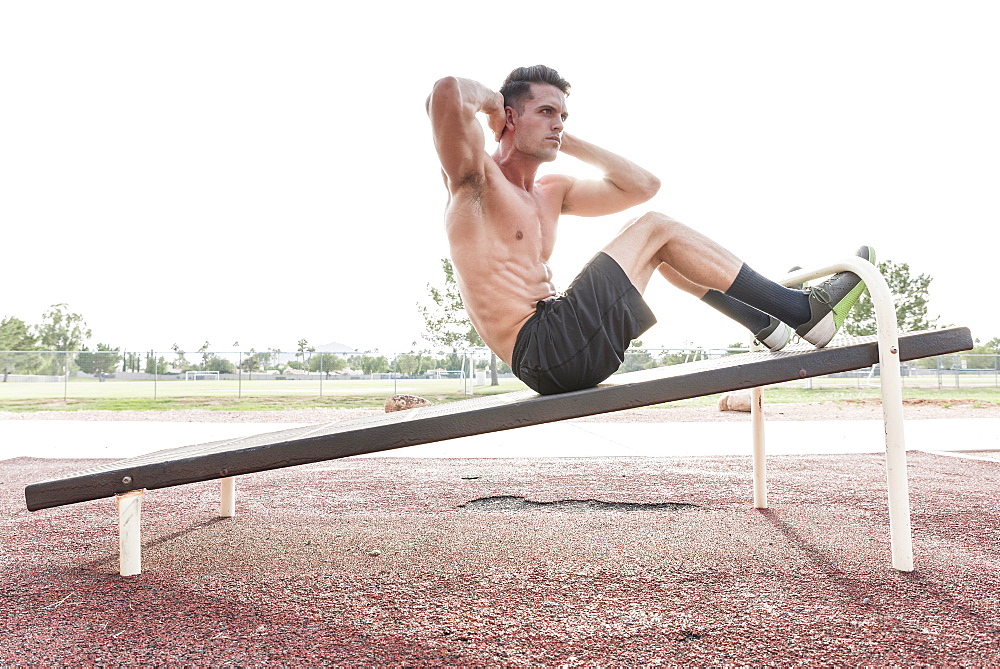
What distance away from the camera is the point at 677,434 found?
25.0ft

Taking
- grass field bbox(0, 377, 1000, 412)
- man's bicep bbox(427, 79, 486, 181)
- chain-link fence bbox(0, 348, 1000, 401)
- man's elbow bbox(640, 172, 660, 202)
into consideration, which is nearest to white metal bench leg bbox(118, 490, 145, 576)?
man's bicep bbox(427, 79, 486, 181)

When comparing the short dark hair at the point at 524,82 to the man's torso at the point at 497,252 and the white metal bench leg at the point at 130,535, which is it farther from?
the white metal bench leg at the point at 130,535

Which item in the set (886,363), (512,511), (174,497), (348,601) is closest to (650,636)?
(348,601)

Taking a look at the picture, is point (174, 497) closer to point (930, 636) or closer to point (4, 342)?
point (930, 636)

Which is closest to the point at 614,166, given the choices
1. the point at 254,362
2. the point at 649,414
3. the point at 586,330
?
the point at 586,330

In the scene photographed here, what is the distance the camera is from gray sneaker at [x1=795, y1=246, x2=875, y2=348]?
222 centimetres

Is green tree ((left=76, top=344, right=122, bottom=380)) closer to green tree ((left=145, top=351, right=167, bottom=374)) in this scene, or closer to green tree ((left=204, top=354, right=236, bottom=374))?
green tree ((left=145, top=351, right=167, bottom=374))

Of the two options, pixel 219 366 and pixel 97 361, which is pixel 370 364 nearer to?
pixel 219 366

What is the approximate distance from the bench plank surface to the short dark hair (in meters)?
1.14

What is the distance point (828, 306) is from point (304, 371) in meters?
20.1

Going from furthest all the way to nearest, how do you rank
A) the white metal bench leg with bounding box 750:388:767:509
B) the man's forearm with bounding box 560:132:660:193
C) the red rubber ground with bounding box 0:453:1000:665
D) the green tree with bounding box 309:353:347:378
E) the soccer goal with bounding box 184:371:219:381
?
1. the soccer goal with bounding box 184:371:219:381
2. the green tree with bounding box 309:353:347:378
3. the white metal bench leg with bounding box 750:388:767:509
4. the man's forearm with bounding box 560:132:660:193
5. the red rubber ground with bounding box 0:453:1000:665

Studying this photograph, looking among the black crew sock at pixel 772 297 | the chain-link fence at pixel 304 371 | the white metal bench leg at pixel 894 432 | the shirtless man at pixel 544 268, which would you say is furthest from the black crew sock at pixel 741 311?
the chain-link fence at pixel 304 371

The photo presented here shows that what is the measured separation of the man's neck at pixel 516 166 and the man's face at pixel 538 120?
2cm

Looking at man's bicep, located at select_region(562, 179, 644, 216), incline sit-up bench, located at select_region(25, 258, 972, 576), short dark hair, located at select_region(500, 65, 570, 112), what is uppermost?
short dark hair, located at select_region(500, 65, 570, 112)
